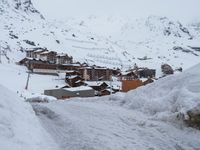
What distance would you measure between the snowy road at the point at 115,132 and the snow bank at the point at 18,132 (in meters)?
0.44

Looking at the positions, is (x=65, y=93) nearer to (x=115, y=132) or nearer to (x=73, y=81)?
(x=73, y=81)

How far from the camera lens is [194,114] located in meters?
7.43

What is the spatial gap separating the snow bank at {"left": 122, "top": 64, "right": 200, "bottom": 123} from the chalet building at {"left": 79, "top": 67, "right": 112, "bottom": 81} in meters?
54.5

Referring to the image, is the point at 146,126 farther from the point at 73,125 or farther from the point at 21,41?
the point at 21,41

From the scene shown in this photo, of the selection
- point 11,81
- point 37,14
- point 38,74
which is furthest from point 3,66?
point 37,14

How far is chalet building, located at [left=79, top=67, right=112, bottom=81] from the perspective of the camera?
6562 centimetres

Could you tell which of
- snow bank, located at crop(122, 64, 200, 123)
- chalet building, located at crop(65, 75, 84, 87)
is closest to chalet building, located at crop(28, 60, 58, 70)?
chalet building, located at crop(65, 75, 84, 87)

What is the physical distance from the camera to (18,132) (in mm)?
5504

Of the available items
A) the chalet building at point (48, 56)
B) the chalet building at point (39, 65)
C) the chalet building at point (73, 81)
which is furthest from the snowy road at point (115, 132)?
the chalet building at point (48, 56)

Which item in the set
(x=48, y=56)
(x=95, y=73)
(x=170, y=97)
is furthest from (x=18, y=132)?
(x=48, y=56)

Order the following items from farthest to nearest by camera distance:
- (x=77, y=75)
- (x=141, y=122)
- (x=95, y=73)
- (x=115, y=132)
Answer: (x=95, y=73) → (x=77, y=75) → (x=141, y=122) → (x=115, y=132)

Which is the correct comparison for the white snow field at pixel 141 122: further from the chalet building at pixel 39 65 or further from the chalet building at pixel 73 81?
the chalet building at pixel 39 65

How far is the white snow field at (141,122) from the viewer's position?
6.62 m

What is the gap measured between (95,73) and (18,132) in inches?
2471
